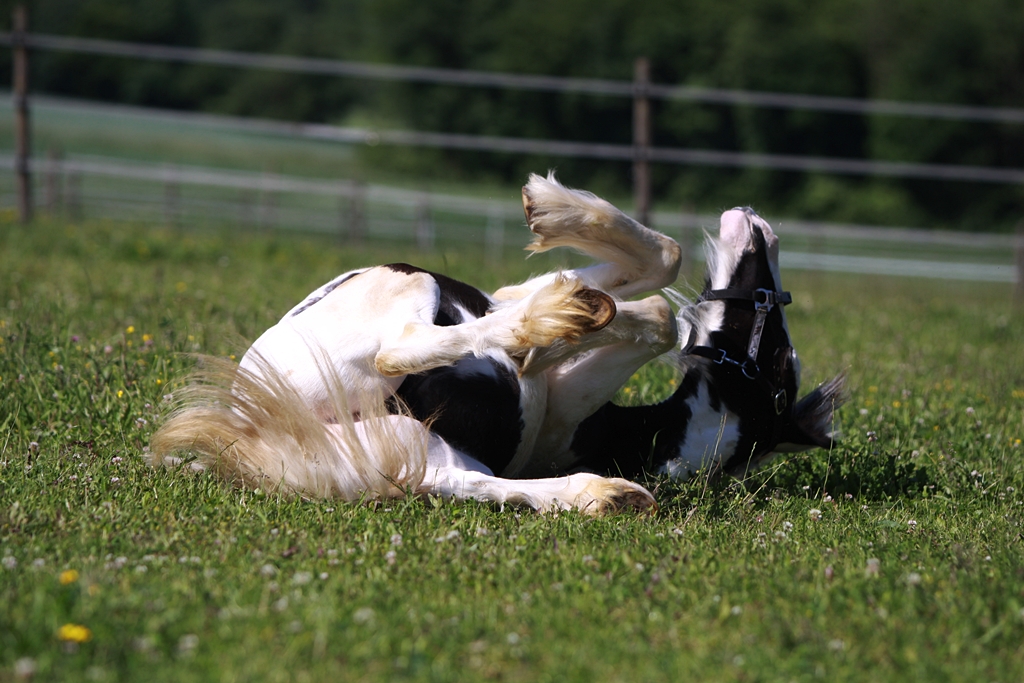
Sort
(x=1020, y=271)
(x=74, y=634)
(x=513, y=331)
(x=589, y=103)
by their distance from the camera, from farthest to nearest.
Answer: (x=589, y=103), (x=1020, y=271), (x=513, y=331), (x=74, y=634)

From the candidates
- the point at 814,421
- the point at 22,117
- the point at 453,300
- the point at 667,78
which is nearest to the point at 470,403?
the point at 453,300

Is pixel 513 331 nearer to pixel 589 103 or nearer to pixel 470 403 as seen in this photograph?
pixel 470 403

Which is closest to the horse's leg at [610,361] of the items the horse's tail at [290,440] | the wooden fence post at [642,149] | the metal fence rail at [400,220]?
the horse's tail at [290,440]

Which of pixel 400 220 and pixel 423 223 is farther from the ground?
pixel 423 223

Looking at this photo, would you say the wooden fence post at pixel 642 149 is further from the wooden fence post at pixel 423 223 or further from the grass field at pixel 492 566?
the wooden fence post at pixel 423 223

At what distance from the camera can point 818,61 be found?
4203 centimetres

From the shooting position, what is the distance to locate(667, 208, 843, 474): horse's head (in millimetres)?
3008

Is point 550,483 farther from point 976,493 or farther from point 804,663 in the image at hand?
point 976,493

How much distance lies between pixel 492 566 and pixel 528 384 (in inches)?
27.4

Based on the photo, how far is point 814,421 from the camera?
122 inches

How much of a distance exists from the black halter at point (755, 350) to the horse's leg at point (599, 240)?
22 centimetres

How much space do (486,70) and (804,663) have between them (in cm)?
4966

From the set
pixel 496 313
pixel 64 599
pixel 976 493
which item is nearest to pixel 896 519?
pixel 976 493

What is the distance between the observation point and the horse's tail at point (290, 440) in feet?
9.00
